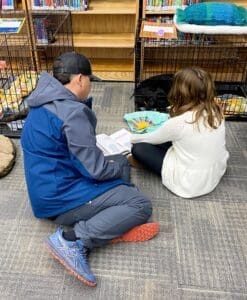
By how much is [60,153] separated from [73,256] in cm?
43

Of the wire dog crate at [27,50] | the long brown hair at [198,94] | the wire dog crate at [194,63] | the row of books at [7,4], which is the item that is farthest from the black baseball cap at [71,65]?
the row of books at [7,4]

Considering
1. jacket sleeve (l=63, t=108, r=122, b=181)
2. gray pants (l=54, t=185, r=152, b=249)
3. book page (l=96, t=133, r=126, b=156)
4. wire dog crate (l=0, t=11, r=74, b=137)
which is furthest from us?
wire dog crate (l=0, t=11, r=74, b=137)

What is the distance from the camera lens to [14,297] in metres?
1.26

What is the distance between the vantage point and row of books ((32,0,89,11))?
2.58 meters

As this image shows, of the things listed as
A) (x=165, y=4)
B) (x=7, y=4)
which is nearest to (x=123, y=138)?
(x=165, y=4)

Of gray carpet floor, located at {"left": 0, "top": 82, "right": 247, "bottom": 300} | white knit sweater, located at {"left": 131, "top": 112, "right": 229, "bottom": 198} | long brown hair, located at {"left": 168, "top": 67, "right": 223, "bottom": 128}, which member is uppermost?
long brown hair, located at {"left": 168, "top": 67, "right": 223, "bottom": 128}

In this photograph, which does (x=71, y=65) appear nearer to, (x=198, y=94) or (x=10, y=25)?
(x=198, y=94)

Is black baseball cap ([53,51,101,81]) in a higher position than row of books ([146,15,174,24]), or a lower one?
higher

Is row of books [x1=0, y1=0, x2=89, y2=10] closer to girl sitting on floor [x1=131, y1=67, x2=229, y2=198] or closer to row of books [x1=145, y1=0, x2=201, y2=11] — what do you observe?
row of books [x1=145, y1=0, x2=201, y2=11]

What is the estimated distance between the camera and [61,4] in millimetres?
Result: 2600

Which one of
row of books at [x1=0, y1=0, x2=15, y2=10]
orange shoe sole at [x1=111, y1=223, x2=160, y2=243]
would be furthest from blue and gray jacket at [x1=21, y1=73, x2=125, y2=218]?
row of books at [x1=0, y1=0, x2=15, y2=10]

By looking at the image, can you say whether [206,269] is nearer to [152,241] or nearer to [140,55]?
[152,241]

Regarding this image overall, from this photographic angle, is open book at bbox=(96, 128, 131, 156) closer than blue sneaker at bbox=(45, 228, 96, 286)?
No

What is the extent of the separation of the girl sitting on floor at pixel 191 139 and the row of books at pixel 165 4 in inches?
51.3
